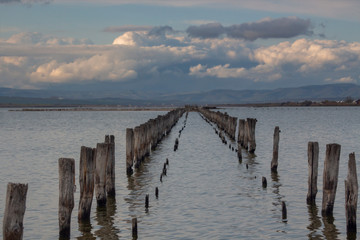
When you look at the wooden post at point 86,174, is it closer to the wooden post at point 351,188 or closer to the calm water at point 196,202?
the calm water at point 196,202

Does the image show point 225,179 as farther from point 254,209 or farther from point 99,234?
point 99,234

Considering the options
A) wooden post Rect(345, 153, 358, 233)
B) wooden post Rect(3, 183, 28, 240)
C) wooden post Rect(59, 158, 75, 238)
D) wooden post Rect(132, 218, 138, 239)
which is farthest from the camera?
wooden post Rect(132, 218, 138, 239)

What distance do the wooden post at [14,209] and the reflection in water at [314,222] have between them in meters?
6.92

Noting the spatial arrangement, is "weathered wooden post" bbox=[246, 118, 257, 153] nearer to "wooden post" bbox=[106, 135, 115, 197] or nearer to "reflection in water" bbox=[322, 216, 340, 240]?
"wooden post" bbox=[106, 135, 115, 197]

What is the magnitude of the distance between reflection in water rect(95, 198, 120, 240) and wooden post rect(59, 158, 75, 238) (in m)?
1.11

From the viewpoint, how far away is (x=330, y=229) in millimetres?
13234

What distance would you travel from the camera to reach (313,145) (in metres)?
15.0

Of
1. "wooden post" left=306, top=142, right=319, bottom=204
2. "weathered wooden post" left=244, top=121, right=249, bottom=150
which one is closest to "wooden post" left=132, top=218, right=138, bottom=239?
"wooden post" left=306, top=142, right=319, bottom=204

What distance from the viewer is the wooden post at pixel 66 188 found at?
11.6 metres

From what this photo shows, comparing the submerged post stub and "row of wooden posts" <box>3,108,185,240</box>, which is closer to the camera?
"row of wooden posts" <box>3,108,185,240</box>

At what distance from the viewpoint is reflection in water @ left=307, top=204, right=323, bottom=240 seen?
1274 centimetres

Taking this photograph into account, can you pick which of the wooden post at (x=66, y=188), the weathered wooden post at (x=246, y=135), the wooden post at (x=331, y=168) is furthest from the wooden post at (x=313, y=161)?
the weathered wooden post at (x=246, y=135)

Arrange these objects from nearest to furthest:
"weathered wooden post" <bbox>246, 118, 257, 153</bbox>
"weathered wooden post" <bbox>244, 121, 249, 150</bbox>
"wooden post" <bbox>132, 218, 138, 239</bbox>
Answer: "wooden post" <bbox>132, 218, 138, 239</bbox> < "weathered wooden post" <bbox>246, 118, 257, 153</bbox> < "weathered wooden post" <bbox>244, 121, 249, 150</bbox>

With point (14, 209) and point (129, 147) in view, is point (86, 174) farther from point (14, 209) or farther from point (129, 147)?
point (129, 147)
